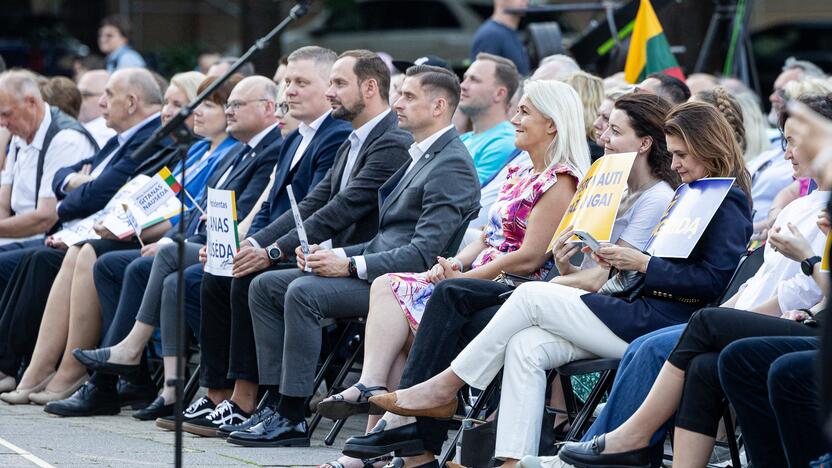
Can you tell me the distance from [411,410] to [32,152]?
484 cm

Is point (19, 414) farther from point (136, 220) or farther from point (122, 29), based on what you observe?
point (122, 29)

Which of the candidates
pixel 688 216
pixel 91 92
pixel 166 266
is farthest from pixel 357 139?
pixel 91 92

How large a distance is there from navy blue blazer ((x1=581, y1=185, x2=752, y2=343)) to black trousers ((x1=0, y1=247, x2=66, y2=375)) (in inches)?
172

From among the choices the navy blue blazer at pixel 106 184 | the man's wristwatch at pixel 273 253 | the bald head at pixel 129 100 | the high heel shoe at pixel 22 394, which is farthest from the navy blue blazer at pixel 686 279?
the bald head at pixel 129 100

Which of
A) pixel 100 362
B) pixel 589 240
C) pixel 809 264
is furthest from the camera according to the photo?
pixel 100 362

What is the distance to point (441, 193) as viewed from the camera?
6688 mm

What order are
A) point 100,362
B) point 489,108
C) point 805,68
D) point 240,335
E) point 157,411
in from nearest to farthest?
point 240,335 → point 157,411 → point 100,362 → point 489,108 → point 805,68

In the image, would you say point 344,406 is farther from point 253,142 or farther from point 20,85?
point 20,85

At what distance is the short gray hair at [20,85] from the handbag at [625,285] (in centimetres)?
523

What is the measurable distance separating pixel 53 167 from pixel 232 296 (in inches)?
115

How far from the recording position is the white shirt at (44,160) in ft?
31.3

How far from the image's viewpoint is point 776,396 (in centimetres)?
461

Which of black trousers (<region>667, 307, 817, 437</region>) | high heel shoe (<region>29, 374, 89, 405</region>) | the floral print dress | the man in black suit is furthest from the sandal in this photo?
high heel shoe (<region>29, 374, 89, 405</region>)

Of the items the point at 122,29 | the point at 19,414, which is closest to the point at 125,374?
the point at 19,414
